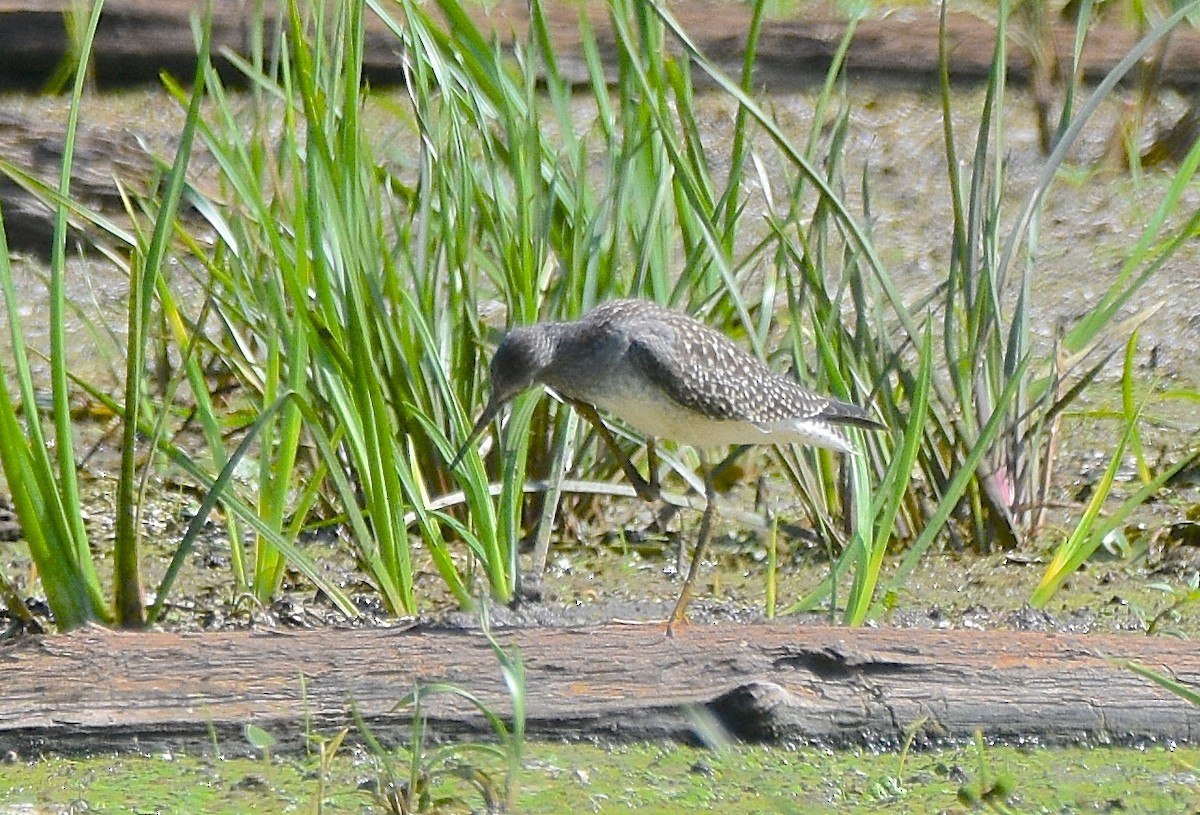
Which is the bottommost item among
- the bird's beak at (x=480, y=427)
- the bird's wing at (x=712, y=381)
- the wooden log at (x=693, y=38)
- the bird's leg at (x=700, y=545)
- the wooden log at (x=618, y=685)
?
the bird's leg at (x=700, y=545)

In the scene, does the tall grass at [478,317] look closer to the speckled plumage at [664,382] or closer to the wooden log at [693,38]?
the speckled plumage at [664,382]

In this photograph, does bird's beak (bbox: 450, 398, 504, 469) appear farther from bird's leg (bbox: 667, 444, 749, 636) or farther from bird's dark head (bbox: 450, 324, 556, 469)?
bird's leg (bbox: 667, 444, 749, 636)

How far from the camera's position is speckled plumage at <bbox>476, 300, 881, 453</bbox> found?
4.32m

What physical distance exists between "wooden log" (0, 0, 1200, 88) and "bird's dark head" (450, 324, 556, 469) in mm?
3357

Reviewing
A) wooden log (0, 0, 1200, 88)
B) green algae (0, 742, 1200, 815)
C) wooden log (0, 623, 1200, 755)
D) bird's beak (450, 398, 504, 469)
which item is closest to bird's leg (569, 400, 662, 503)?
bird's beak (450, 398, 504, 469)

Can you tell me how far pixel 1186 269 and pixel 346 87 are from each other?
4.20m

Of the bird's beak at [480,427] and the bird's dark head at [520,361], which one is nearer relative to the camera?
the bird's beak at [480,427]

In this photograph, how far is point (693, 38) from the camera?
7.66 m

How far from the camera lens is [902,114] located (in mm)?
7988

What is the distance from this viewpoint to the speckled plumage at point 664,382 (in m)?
4.32

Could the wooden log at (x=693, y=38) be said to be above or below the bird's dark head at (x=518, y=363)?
above

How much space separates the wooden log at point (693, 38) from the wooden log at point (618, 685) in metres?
4.29

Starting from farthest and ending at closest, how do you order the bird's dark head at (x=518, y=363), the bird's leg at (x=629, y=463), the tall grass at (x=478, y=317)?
the bird's leg at (x=629, y=463) < the bird's dark head at (x=518, y=363) < the tall grass at (x=478, y=317)

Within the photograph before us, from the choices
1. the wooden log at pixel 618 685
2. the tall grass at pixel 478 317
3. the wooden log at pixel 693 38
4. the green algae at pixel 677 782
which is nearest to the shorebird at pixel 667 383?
the tall grass at pixel 478 317
